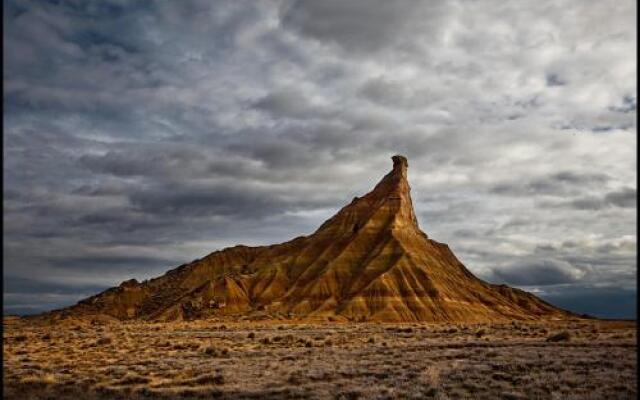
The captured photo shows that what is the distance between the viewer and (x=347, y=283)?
12450cm

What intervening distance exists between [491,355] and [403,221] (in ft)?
383

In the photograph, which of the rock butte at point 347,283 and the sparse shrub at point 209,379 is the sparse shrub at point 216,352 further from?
the rock butte at point 347,283

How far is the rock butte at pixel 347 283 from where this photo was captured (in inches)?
4444

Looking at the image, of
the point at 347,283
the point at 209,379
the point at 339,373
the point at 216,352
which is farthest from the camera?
the point at 347,283

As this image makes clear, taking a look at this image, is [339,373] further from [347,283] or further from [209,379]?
[347,283]

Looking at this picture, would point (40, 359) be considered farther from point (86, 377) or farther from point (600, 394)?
point (600, 394)

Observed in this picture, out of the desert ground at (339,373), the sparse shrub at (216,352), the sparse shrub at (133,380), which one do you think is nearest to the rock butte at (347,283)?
the sparse shrub at (216,352)

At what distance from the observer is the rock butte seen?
Answer: 112875 mm

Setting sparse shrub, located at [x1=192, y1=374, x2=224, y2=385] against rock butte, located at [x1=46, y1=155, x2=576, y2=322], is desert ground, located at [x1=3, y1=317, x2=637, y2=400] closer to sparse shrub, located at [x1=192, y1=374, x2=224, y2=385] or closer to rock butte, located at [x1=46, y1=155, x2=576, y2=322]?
sparse shrub, located at [x1=192, y1=374, x2=224, y2=385]

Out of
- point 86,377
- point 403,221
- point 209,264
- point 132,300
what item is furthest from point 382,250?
point 86,377

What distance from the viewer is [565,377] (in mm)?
19609

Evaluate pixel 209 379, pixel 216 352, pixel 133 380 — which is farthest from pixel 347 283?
pixel 133 380

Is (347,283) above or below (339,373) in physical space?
below

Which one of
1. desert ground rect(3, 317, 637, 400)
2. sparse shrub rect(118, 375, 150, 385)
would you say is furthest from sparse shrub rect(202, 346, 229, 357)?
sparse shrub rect(118, 375, 150, 385)
